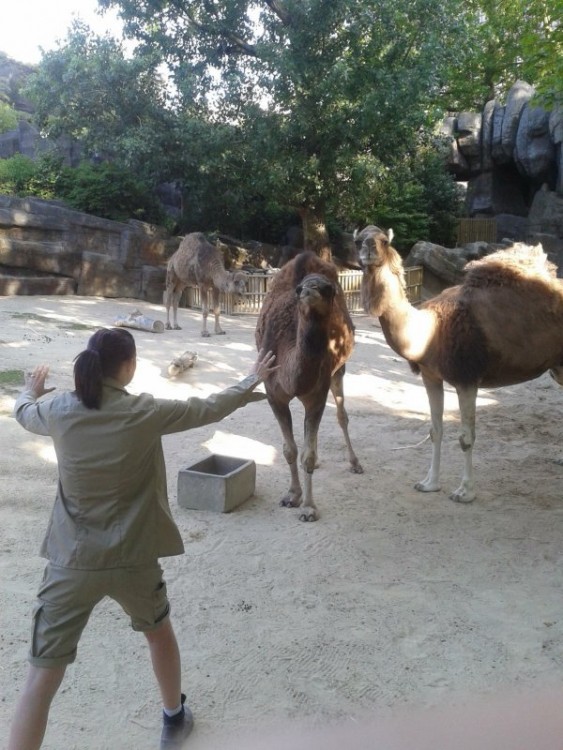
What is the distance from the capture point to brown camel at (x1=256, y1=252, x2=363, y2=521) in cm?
464

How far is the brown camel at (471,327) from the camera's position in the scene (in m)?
5.32

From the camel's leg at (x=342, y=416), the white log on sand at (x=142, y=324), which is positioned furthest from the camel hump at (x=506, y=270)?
the white log on sand at (x=142, y=324)

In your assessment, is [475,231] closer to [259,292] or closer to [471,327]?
[259,292]

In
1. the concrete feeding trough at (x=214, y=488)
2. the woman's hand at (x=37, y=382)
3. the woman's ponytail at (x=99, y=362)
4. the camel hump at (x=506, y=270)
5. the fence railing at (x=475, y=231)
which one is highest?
the fence railing at (x=475, y=231)

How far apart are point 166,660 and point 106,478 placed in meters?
0.76

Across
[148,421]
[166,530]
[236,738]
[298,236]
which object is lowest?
[236,738]

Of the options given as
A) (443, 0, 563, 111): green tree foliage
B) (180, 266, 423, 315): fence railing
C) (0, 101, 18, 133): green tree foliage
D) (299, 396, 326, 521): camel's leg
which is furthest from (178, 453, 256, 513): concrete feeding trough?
(0, 101, 18, 133): green tree foliage

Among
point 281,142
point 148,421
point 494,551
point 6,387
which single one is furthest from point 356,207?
point 148,421

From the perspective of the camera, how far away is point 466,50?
16375 millimetres

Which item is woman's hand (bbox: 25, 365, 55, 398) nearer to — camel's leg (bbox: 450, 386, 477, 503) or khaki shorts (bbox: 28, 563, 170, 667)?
khaki shorts (bbox: 28, 563, 170, 667)

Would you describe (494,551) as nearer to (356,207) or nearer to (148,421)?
(148,421)

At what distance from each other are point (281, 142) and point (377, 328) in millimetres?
4985

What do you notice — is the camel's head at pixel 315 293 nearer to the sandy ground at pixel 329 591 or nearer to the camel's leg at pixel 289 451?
the camel's leg at pixel 289 451

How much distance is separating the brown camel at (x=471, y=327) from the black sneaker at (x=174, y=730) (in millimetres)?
3260
